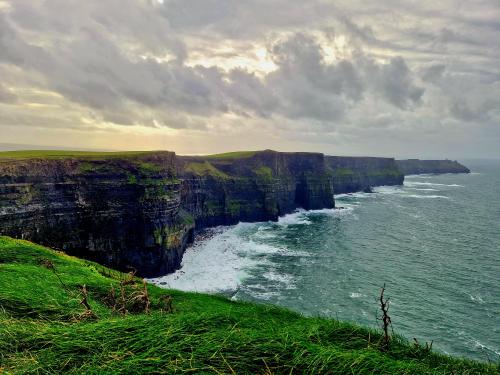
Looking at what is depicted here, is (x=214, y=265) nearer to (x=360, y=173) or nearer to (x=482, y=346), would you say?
(x=482, y=346)

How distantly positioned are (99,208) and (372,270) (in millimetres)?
42720

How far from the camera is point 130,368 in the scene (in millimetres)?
5750

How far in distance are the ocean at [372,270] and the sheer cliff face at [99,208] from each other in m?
6.63

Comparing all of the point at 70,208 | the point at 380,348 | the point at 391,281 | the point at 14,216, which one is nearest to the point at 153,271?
the point at 70,208

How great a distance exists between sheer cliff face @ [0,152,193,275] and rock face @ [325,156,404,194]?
103 metres

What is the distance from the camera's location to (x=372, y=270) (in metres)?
54.5

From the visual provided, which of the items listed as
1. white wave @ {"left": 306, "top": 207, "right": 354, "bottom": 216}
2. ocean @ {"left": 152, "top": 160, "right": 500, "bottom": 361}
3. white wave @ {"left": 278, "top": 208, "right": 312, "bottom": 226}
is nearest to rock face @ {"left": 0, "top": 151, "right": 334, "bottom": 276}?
ocean @ {"left": 152, "top": 160, "right": 500, "bottom": 361}

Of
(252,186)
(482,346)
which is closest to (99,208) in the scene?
(252,186)

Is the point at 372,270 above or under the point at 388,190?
under

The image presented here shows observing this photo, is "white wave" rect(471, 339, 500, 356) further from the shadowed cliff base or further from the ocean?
the shadowed cliff base

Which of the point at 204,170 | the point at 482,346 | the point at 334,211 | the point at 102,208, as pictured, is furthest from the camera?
the point at 334,211

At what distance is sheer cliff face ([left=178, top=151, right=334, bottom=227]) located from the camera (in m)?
85.8

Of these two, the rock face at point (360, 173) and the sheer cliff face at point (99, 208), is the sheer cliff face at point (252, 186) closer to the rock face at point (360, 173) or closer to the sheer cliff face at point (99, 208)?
the sheer cliff face at point (99, 208)

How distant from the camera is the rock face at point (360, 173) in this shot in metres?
152
